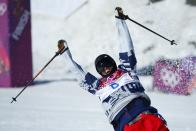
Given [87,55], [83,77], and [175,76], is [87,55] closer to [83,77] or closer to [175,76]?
[175,76]

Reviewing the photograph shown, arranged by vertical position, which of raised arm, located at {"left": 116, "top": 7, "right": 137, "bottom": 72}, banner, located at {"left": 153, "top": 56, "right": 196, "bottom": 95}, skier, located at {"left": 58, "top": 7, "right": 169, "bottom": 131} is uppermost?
raised arm, located at {"left": 116, "top": 7, "right": 137, "bottom": 72}

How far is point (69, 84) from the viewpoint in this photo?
12.7 m

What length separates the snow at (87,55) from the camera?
7.90 m

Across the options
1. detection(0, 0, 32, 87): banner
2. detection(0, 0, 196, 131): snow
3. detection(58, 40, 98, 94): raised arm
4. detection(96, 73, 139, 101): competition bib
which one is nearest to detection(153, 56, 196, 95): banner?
detection(0, 0, 196, 131): snow

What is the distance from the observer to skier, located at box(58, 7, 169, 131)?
395cm

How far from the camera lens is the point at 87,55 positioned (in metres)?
15.4

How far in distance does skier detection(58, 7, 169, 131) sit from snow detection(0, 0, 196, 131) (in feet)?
8.90

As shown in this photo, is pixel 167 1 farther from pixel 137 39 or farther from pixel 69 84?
pixel 69 84

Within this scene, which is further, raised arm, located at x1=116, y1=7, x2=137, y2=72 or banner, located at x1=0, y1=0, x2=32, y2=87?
banner, located at x1=0, y1=0, x2=32, y2=87

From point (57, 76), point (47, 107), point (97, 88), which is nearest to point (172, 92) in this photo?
point (47, 107)

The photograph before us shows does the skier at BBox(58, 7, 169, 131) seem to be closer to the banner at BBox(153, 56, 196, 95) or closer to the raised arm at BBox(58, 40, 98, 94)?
the raised arm at BBox(58, 40, 98, 94)

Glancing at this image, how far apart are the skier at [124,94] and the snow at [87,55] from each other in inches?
107

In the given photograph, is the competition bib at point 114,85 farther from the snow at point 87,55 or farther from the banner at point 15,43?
the banner at point 15,43

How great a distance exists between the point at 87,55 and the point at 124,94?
1118 cm
